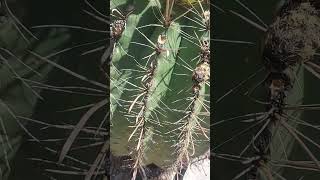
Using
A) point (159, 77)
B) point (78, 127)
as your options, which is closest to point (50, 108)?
point (78, 127)

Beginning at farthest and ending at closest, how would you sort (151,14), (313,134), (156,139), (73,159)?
(156,139), (151,14), (73,159), (313,134)

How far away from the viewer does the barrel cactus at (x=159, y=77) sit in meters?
1.98

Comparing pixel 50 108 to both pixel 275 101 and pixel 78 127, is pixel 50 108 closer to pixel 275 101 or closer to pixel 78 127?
pixel 78 127

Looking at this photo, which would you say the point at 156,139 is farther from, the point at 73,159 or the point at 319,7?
the point at 319,7

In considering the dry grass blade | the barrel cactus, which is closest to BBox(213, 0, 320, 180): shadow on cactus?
the dry grass blade

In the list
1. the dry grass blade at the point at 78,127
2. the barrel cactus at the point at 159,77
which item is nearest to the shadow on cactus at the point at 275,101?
the dry grass blade at the point at 78,127

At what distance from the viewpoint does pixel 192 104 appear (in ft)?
6.61

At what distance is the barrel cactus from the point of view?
6.48ft

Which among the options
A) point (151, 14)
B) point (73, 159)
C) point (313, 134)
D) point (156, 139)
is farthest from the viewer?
point (156, 139)

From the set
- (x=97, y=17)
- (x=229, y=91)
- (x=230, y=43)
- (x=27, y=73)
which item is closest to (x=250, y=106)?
(x=229, y=91)

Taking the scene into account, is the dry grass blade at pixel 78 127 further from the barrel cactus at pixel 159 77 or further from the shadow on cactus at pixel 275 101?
the barrel cactus at pixel 159 77

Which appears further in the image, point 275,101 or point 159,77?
point 159,77

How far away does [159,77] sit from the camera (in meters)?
1.99

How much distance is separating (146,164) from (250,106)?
2.74ft
